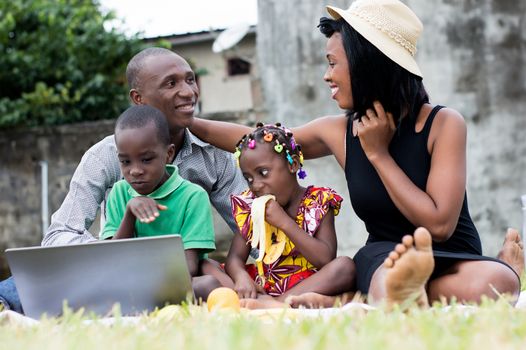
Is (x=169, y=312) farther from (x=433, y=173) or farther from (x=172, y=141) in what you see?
(x=172, y=141)

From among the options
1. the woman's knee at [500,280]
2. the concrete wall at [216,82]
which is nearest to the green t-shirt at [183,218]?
the woman's knee at [500,280]

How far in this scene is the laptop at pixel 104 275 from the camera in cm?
314

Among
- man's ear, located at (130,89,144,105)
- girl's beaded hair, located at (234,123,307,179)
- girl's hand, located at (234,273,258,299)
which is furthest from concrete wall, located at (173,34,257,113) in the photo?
girl's hand, located at (234,273,258,299)

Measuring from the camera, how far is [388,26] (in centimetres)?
372

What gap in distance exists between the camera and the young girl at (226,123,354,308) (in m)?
3.69

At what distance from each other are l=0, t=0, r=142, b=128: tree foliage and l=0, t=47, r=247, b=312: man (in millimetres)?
9344

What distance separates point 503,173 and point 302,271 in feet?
15.4

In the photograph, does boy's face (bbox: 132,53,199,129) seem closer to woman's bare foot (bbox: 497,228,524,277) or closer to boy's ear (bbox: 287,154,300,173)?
boy's ear (bbox: 287,154,300,173)

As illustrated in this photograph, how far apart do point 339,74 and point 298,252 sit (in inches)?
31.1

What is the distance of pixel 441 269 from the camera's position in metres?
3.47

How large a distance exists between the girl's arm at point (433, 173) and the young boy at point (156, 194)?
77 cm

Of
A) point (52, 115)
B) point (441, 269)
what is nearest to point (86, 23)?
point (52, 115)

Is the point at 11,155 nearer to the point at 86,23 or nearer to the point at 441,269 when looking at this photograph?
the point at 86,23

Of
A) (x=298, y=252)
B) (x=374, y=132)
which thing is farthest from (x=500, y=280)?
(x=298, y=252)
